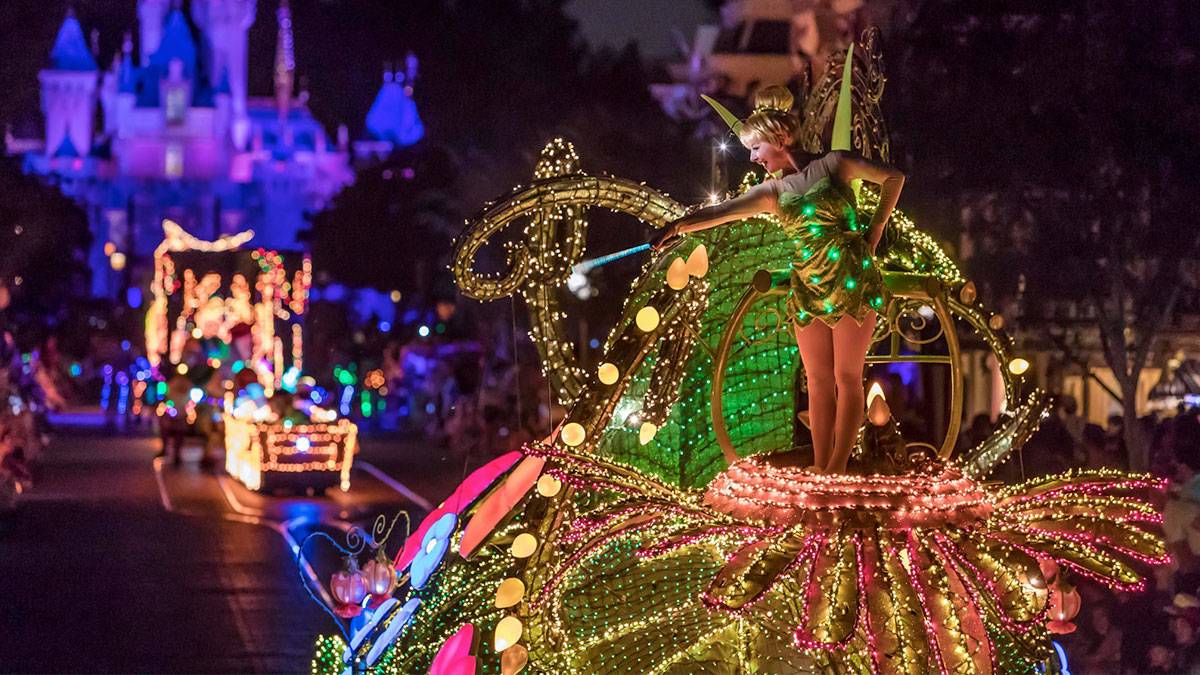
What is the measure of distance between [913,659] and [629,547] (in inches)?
44.2

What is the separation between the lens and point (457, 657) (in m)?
4.84

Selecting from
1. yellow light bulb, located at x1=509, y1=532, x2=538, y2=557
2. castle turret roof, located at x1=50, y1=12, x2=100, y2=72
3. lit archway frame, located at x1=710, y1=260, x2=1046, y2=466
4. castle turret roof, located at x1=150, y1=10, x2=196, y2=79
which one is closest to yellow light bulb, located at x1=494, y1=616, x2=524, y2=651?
yellow light bulb, located at x1=509, y1=532, x2=538, y2=557

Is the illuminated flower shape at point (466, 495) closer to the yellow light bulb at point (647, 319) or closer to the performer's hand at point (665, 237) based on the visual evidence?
the yellow light bulb at point (647, 319)

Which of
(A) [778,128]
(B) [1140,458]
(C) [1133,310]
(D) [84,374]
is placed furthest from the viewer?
(D) [84,374]

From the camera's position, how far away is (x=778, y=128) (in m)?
4.65

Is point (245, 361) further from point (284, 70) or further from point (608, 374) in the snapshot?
point (284, 70)

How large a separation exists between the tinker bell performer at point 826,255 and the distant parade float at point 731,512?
14cm

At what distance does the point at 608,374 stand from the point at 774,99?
90 cm

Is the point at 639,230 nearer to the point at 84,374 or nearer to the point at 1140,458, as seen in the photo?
the point at 1140,458

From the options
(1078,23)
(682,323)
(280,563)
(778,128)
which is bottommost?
(280,563)

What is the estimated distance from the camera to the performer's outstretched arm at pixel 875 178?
4566mm

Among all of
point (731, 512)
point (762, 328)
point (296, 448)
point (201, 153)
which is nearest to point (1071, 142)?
point (762, 328)

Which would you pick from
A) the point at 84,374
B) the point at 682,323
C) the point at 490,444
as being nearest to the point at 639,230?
the point at 490,444

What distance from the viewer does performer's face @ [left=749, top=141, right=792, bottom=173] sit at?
4.69 meters
